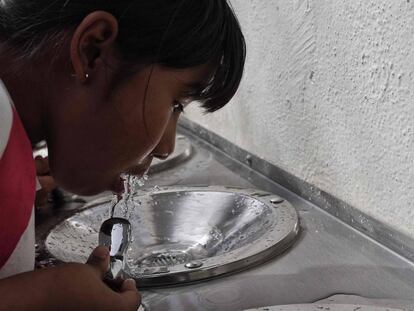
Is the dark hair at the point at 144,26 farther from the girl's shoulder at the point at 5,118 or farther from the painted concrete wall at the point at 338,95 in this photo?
the painted concrete wall at the point at 338,95

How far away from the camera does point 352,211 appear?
3.51ft

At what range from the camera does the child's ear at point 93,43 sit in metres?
0.79

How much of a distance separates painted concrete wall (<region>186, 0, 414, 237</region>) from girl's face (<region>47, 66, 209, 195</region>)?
24 cm

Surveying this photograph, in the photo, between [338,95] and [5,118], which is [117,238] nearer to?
[5,118]

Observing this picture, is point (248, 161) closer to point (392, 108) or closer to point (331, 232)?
point (331, 232)

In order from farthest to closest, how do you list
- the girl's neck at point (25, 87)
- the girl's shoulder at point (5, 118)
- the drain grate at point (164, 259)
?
1. the drain grate at point (164, 259)
2. the girl's neck at point (25, 87)
3. the girl's shoulder at point (5, 118)

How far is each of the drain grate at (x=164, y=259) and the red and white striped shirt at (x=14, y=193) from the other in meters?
0.37

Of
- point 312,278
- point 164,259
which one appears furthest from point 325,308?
point 164,259

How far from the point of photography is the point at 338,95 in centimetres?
108

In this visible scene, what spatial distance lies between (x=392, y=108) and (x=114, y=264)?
0.40 meters

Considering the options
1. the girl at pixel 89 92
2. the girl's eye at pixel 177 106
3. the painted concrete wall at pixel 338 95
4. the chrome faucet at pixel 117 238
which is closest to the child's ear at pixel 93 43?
the girl at pixel 89 92

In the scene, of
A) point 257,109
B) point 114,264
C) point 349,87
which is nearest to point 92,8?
point 114,264

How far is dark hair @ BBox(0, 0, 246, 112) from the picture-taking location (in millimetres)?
810

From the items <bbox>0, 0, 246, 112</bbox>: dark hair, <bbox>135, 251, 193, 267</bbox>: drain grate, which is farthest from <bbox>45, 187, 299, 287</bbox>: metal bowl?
<bbox>0, 0, 246, 112</bbox>: dark hair
